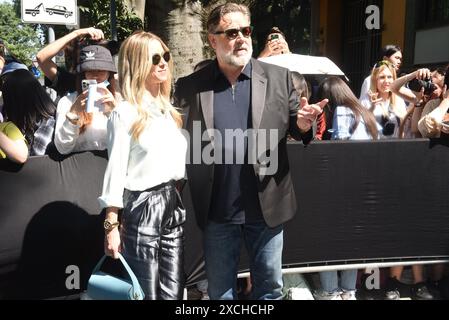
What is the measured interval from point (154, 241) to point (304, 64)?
3.81 meters

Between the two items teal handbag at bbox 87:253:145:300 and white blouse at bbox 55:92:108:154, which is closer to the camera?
teal handbag at bbox 87:253:145:300

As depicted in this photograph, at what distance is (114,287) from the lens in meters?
2.77

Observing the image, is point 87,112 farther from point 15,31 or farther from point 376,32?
point 15,31

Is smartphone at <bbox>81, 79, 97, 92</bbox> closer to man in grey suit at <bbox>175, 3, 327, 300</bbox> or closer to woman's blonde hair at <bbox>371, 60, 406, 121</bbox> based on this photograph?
man in grey suit at <bbox>175, 3, 327, 300</bbox>

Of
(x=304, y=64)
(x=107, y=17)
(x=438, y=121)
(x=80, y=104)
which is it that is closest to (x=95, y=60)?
(x=80, y=104)

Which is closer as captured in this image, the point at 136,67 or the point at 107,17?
the point at 136,67

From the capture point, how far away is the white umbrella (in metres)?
5.54

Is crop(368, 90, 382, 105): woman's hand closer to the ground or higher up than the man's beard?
closer to the ground

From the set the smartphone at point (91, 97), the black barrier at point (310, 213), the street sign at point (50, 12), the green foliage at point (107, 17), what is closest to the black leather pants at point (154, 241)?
the smartphone at point (91, 97)

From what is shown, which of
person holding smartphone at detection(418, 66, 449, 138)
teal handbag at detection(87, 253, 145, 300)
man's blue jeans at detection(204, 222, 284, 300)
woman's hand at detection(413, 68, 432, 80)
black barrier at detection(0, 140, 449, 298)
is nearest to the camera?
teal handbag at detection(87, 253, 145, 300)

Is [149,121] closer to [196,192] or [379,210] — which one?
[196,192]

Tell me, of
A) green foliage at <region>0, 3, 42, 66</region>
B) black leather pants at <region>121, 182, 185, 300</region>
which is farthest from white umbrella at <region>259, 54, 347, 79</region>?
green foliage at <region>0, 3, 42, 66</region>

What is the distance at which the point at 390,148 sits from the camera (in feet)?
13.9
